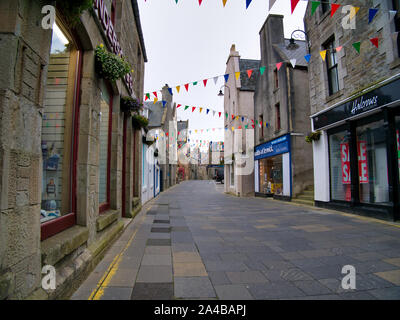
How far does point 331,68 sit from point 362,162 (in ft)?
13.1

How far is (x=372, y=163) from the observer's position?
7.32 m

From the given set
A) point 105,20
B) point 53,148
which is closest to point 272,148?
point 105,20

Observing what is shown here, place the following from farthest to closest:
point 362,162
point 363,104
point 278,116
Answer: point 278,116 → point 362,162 → point 363,104

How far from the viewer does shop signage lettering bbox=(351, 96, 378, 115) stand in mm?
6823

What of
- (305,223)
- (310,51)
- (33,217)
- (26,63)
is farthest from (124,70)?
(310,51)

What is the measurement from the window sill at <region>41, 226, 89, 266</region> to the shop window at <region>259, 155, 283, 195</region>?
11757mm

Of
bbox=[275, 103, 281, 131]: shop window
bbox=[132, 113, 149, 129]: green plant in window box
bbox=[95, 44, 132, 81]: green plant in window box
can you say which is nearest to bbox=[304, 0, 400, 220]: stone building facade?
bbox=[275, 103, 281, 131]: shop window

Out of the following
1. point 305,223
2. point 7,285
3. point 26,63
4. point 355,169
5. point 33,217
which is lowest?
point 305,223

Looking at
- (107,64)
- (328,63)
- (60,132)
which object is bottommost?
(60,132)

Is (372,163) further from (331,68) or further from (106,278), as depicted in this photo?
(106,278)

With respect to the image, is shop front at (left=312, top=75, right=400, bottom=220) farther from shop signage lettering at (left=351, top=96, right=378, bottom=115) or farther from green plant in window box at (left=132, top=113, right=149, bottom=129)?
green plant in window box at (left=132, top=113, right=149, bottom=129)
